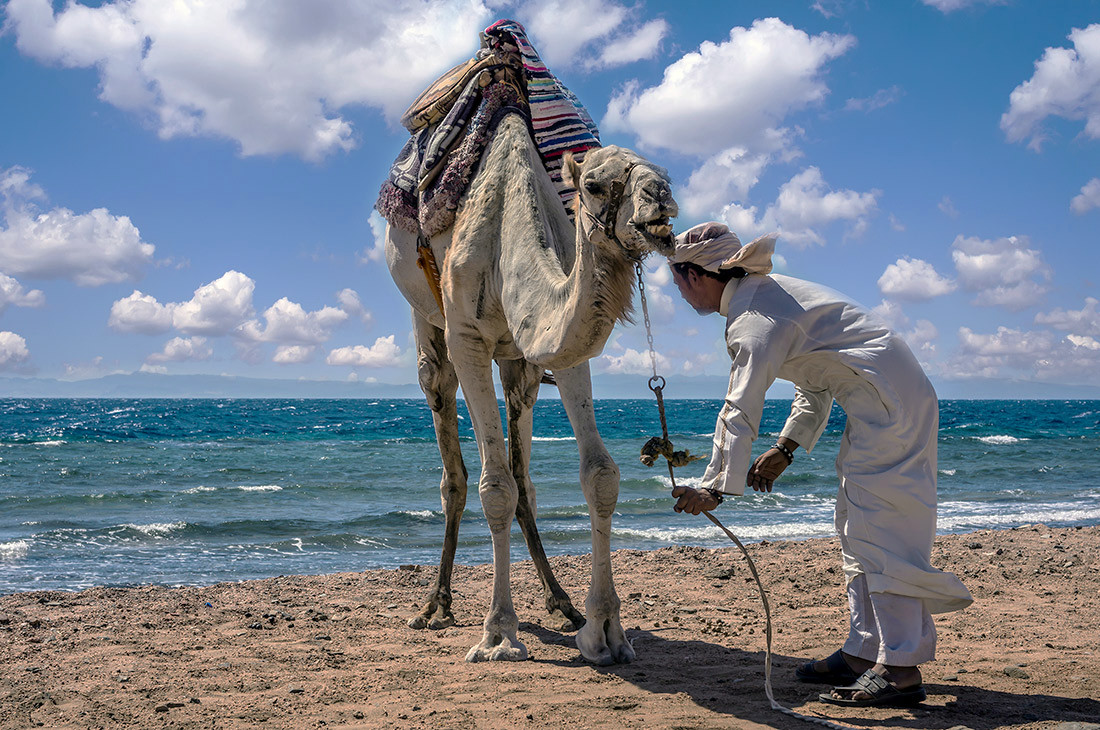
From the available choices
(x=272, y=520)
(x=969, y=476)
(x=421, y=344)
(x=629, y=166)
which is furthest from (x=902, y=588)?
(x=969, y=476)

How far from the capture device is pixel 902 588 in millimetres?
3699

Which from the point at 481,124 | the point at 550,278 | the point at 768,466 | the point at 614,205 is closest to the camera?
the point at 614,205

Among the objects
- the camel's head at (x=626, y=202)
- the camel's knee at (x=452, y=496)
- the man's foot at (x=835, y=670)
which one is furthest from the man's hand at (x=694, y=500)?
the camel's knee at (x=452, y=496)

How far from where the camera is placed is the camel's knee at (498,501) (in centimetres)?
516

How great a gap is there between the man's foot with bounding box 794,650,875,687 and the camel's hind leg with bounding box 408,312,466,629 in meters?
2.80

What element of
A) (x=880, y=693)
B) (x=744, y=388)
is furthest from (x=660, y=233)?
(x=880, y=693)

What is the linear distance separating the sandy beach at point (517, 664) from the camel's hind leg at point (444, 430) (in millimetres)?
472

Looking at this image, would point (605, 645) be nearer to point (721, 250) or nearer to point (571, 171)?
point (721, 250)

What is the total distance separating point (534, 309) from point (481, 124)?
5.70ft

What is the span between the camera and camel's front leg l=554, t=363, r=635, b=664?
4781 millimetres

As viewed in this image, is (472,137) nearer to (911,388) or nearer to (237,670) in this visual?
(911,388)

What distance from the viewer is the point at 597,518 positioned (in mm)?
4793

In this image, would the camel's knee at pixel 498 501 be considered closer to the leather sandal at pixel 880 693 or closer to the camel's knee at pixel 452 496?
the camel's knee at pixel 452 496

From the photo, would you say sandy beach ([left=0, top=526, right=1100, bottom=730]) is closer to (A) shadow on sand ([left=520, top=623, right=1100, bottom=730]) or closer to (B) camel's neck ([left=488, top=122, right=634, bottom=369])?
(A) shadow on sand ([left=520, top=623, right=1100, bottom=730])
